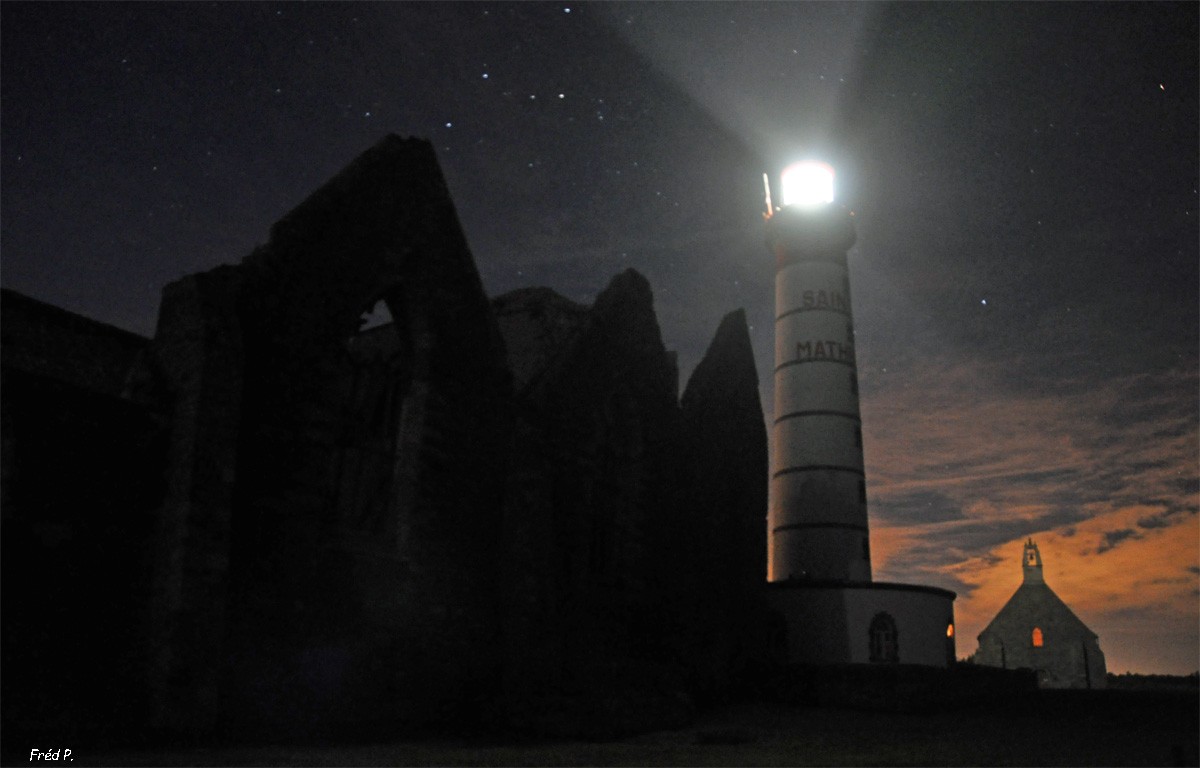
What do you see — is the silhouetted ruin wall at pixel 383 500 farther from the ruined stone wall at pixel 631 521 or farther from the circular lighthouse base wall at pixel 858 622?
the circular lighthouse base wall at pixel 858 622

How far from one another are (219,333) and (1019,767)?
24.4 ft

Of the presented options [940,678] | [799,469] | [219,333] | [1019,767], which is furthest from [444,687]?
[799,469]

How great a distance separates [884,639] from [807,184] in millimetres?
13474

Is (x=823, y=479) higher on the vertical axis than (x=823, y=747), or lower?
higher

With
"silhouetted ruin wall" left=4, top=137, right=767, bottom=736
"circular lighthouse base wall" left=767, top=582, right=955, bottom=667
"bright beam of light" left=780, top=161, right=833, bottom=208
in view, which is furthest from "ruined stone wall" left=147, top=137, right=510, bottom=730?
"bright beam of light" left=780, top=161, right=833, bottom=208

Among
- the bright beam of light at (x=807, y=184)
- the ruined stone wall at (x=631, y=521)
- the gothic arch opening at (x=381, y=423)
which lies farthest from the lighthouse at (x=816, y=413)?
the gothic arch opening at (x=381, y=423)

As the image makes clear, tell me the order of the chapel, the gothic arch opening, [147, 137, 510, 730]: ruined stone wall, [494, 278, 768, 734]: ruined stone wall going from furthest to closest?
the chapel < [494, 278, 768, 734]: ruined stone wall < the gothic arch opening < [147, 137, 510, 730]: ruined stone wall

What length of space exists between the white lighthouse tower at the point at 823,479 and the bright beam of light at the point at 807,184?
35 millimetres

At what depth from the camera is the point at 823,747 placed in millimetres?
9203

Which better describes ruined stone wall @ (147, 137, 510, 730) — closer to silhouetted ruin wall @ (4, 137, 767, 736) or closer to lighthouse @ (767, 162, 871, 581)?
silhouetted ruin wall @ (4, 137, 767, 736)

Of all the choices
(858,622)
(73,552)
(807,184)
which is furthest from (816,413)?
(73,552)

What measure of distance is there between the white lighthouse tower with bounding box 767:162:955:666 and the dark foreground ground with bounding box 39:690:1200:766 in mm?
5371

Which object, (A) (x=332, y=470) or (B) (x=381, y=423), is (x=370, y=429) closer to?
(B) (x=381, y=423)

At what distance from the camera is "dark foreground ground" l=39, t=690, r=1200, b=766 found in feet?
23.7
